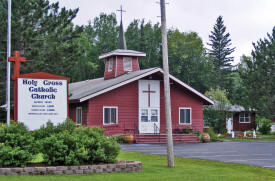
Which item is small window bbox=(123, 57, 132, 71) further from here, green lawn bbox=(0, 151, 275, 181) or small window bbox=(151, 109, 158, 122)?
green lawn bbox=(0, 151, 275, 181)

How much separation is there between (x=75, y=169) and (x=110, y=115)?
1994 cm

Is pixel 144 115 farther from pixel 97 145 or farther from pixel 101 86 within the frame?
pixel 97 145

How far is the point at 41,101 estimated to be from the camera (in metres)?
15.2

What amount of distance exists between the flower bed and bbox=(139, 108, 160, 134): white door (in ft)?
64.6

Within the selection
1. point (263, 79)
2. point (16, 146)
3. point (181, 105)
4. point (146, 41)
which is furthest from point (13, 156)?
point (146, 41)

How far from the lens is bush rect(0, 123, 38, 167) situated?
1249cm

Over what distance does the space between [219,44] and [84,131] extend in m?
75.7

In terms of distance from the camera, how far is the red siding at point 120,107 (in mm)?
32000

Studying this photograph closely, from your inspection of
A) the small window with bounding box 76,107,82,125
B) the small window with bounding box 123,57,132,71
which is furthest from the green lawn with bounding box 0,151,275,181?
the small window with bounding box 123,57,132,71

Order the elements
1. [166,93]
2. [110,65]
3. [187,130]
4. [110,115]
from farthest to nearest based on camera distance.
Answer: [110,65] → [187,130] → [110,115] → [166,93]

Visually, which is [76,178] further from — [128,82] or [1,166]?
[128,82]

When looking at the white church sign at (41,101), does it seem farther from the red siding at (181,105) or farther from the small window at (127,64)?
the small window at (127,64)

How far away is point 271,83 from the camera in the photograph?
45031 millimetres

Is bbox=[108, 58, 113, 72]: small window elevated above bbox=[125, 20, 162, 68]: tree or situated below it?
below
